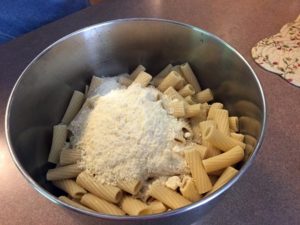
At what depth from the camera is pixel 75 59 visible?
2.59 feet

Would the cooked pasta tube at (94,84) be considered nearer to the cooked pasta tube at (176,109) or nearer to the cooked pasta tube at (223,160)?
the cooked pasta tube at (176,109)

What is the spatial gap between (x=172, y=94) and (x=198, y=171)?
0.19m

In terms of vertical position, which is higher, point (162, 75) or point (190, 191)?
point (162, 75)

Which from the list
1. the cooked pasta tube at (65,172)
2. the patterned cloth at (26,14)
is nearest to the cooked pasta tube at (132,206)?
the cooked pasta tube at (65,172)

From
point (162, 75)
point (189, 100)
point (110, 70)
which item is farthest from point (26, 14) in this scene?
A: point (189, 100)

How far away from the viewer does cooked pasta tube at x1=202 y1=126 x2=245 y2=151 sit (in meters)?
0.65

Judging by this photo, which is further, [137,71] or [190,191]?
[137,71]

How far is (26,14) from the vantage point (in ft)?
3.42

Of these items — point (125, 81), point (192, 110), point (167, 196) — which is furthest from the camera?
point (125, 81)

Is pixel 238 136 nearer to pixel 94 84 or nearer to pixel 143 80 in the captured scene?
pixel 143 80

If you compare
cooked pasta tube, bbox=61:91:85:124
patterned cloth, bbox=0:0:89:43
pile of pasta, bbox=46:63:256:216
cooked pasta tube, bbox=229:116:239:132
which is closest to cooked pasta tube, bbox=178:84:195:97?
pile of pasta, bbox=46:63:256:216

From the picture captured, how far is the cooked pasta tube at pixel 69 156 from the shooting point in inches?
26.6

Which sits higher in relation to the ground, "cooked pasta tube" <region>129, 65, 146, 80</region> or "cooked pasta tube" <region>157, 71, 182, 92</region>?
"cooked pasta tube" <region>129, 65, 146, 80</region>

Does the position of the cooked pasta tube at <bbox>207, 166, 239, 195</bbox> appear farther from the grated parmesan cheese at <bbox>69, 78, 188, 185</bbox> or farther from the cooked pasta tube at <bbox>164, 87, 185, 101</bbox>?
the cooked pasta tube at <bbox>164, 87, 185, 101</bbox>
